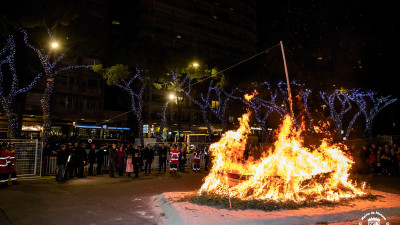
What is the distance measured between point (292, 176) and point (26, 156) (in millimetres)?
13281

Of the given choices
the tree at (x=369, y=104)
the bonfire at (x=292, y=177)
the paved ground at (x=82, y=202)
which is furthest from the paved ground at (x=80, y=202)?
the tree at (x=369, y=104)

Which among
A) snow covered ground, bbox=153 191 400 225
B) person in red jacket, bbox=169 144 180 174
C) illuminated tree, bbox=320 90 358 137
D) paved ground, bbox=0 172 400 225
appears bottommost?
paved ground, bbox=0 172 400 225

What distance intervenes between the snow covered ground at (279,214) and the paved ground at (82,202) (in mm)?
651

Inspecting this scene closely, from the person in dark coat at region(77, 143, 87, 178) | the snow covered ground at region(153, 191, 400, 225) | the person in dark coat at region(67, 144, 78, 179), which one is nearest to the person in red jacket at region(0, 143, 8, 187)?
the person in dark coat at region(67, 144, 78, 179)

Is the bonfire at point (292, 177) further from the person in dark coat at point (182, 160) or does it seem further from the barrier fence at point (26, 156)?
the barrier fence at point (26, 156)

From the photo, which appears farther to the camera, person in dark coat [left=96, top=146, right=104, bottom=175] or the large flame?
person in dark coat [left=96, top=146, right=104, bottom=175]

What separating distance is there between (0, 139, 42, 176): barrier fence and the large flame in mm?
10231

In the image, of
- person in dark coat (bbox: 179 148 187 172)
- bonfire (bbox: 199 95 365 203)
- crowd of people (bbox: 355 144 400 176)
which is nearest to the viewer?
bonfire (bbox: 199 95 365 203)

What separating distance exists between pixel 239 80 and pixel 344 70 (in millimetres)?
13332

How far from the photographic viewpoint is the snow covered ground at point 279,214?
21.9ft

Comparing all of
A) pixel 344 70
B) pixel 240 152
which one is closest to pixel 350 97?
pixel 344 70

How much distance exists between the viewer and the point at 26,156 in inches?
587

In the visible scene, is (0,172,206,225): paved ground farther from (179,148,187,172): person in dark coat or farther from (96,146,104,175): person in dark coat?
(179,148,187,172): person in dark coat

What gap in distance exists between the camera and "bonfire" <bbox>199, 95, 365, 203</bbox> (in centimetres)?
849
